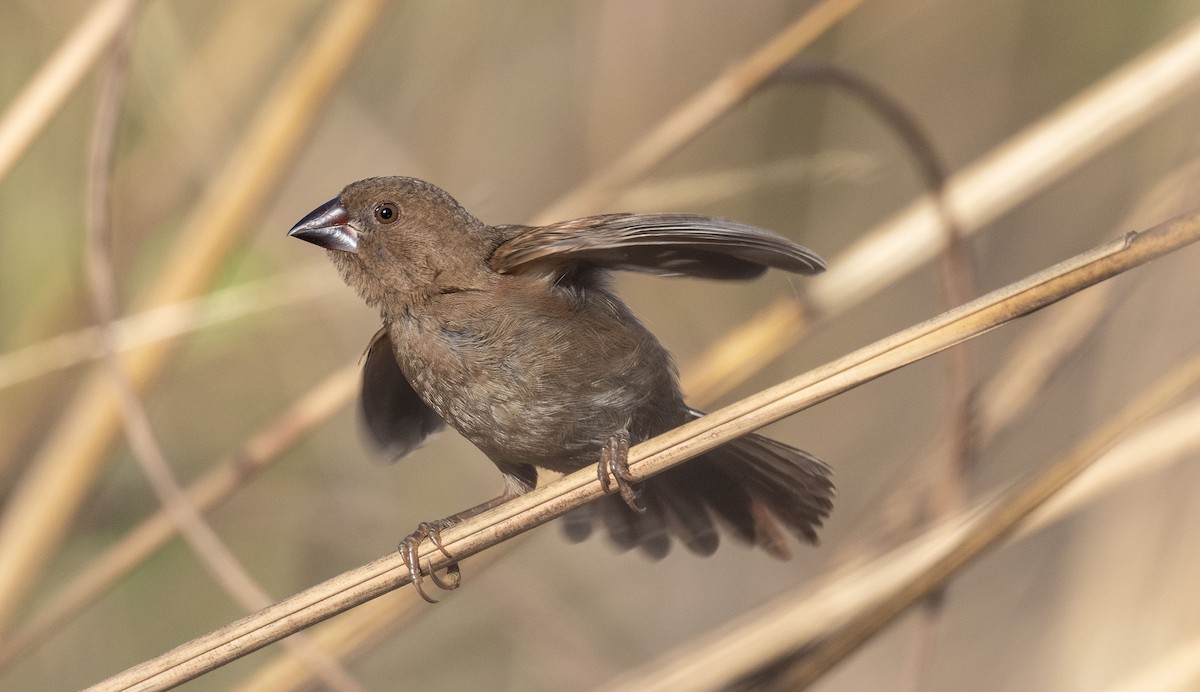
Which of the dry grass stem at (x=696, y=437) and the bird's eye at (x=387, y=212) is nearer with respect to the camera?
the dry grass stem at (x=696, y=437)

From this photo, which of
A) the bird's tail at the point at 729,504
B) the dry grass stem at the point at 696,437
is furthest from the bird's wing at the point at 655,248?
the bird's tail at the point at 729,504

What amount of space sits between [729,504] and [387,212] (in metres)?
1.08

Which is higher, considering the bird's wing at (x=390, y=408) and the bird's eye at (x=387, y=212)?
the bird's eye at (x=387, y=212)

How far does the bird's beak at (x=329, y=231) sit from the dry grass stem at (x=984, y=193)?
851mm

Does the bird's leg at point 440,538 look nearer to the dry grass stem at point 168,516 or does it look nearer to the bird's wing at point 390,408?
the bird's wing at point 390,408

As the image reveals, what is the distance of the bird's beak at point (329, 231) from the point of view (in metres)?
2.61

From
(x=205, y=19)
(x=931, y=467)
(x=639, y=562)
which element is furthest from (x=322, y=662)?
(x=205, y=19)

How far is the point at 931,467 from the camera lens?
256 centimetres

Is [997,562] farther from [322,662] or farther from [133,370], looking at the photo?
[133,370]

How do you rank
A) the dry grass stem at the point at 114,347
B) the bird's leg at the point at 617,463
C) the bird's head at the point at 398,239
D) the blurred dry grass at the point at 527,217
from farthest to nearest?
the blurred dry grass at the point at 527,217 < the bird's head at the point at 398,239 < the dry grass stem at the point at 114,347 < the bird's leg at the point at 617,463

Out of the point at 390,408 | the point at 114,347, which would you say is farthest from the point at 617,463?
the point at 114,347

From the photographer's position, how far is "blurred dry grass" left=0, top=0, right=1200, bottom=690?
3395 mm

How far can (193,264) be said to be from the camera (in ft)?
8.52

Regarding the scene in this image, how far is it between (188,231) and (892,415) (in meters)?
2.75
